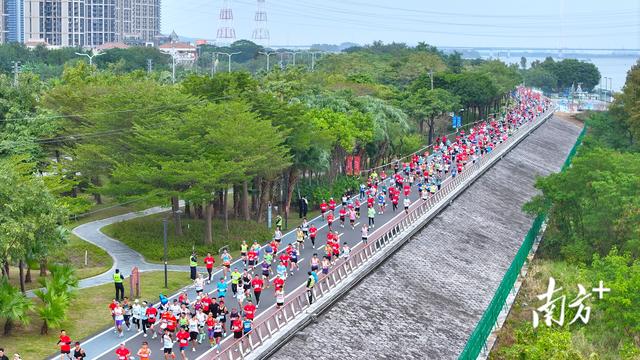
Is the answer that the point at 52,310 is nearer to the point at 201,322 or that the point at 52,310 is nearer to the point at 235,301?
the point at 201,322

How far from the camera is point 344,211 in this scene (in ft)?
193

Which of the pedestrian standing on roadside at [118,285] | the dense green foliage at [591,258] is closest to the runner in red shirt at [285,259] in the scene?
the pedestrian standing on roadside at [118,285]

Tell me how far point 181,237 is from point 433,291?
13653 mm

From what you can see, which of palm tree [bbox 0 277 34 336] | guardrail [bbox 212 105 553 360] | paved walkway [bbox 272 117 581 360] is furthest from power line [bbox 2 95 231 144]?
palm tree [bbox 0 277 34 336]

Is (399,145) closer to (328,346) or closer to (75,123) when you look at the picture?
(75,123)

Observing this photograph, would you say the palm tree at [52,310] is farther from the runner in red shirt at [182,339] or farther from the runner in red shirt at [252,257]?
the runner in red shirt at [252,257]

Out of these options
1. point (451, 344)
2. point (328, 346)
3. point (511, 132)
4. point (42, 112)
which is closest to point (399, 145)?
point (511, 132)

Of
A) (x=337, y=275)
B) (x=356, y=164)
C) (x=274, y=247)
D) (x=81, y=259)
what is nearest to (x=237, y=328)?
(x=337, y=275)

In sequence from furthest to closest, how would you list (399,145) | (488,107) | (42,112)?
(488,107) < (399,145) < (42,112)

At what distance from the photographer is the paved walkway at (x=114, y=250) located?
46.7m

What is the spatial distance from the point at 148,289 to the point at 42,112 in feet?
79.1

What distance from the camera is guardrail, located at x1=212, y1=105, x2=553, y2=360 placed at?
34.6 metres

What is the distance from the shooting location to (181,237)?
5372 centimetres

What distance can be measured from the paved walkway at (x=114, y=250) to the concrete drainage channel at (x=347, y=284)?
8764 mm
